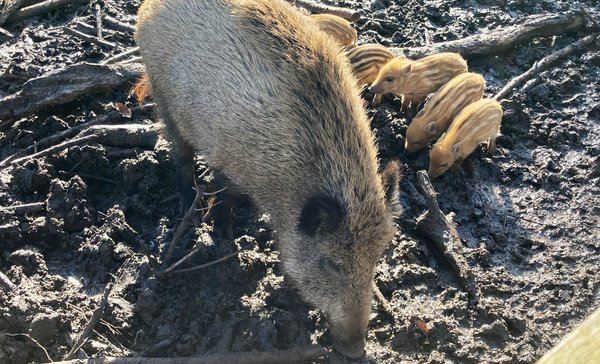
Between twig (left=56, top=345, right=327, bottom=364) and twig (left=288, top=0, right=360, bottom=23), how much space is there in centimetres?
375

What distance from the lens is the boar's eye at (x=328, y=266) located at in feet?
10.6

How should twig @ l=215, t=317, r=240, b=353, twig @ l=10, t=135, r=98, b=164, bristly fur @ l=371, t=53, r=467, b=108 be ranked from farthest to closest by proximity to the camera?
bristly fur @ l=371, t=53, r=467, b=108 → twig @ l=10, t=135, r=98, b=164 → twig @ l=215, t=317, r=240, b=353

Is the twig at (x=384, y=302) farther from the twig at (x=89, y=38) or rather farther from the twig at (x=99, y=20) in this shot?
the twig at (x=99, y=20)

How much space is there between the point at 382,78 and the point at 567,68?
74.8 inches

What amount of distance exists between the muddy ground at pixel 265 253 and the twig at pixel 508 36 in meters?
0.48

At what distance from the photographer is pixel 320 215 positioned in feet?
10.5

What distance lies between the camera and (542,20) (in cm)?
601

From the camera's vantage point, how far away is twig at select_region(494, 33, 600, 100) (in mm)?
5402

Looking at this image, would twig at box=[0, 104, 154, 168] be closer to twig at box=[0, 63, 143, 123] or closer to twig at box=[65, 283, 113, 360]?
twig at box=[0, 63, 143, 123]

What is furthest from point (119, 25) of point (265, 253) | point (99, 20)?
point (265, 253)

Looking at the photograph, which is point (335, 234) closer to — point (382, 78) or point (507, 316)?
point (507, 316)

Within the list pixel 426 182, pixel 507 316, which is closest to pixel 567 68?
pixel 426 182

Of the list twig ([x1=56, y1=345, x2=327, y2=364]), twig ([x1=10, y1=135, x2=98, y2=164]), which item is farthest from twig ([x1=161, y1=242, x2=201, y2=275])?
twig ([x1=10, y1=135, x2=98, y2=164])

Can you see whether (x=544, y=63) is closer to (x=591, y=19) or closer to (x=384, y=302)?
(x=591, y=19)
